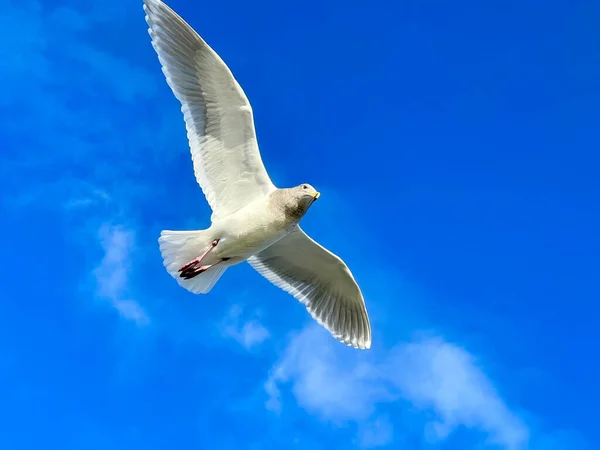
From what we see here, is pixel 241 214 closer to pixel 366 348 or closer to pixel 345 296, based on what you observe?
pixel 345 296

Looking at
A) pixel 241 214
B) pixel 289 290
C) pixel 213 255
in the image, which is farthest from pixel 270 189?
pixel 289 290

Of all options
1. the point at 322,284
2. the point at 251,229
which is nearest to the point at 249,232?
the point at 251,229

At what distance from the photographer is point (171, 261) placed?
8.93 metres

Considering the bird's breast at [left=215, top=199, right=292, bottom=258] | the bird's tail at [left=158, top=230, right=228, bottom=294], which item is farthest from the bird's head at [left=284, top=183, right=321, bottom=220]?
the bird's tail at [left=158, top=230, right=228, bottom=294]

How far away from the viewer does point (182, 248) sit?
29.0ft

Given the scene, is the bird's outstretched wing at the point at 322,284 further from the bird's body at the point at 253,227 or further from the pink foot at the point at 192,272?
the pink foot at the point at 192,272

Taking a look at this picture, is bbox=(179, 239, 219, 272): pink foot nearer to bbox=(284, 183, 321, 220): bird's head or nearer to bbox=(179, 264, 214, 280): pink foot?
bbox=(179, 264, 214, 280): pink foot

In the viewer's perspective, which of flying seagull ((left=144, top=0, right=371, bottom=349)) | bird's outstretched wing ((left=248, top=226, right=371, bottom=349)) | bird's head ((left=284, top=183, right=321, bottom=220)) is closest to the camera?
bird's head ((left=284, top=183, right=321, bottom=220))

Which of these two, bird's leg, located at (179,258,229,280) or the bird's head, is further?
bird's leg, located at (179,258,229,280)

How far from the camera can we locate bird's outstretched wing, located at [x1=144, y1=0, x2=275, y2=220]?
8.52 meters

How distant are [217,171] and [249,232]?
848mm

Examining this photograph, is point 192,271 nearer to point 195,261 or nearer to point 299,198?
point 195,261

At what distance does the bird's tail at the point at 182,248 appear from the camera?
877 centimetres

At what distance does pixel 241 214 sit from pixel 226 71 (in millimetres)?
1571
